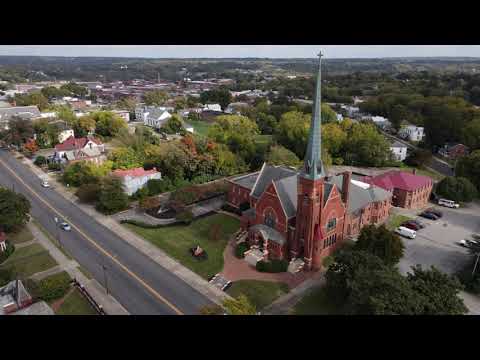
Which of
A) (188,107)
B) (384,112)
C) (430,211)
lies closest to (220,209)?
(430,211)


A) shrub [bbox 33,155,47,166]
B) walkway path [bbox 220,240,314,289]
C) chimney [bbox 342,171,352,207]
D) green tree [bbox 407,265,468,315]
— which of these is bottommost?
walkway path [bbox 220,240,314,289]

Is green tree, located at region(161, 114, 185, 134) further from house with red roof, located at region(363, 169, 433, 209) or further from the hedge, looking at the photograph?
the hedge

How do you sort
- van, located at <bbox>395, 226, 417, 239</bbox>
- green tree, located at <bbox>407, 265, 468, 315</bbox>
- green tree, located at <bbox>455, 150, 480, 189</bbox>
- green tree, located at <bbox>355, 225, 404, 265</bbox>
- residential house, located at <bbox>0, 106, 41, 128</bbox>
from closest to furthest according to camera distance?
green tree, located at <bbox>407, 265, 468, 315</bbox> → green tree, located at <bbox>355, 225, 404, 265</bbox> → van, located at <bbox>395, 226, 417, 239</bbox> → green tree, located at <bbox>455, 150, 480, 189</bbox> → residential house, located at <bbox>0, 106, 41, 128</bbox>

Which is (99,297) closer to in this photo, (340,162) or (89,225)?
(89,225)

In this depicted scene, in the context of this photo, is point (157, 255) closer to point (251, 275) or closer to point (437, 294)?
point (251, 275)

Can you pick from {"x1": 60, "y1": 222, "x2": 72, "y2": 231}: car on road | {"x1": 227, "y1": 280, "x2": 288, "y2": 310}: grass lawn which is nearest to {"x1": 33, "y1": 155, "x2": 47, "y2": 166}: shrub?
{"x1": 60, "y1": 222, "x2": 72, "y2": 231}: car on road

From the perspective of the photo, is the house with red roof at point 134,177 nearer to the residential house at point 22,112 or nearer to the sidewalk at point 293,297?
the sidewalk at point 293,297
